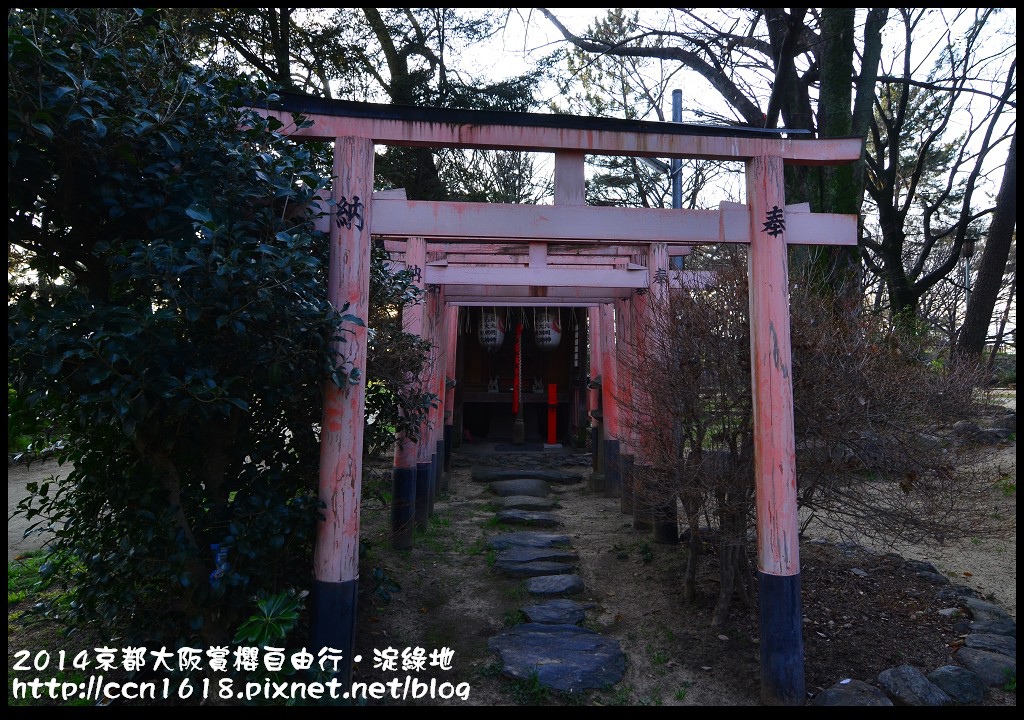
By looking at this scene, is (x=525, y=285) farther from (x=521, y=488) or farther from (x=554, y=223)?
(x=521, y=488)

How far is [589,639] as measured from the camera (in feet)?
16.1

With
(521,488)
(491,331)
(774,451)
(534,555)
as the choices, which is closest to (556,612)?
(534,555)

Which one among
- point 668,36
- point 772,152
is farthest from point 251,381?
point 668,36

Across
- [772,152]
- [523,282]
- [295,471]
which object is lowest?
[295,471]

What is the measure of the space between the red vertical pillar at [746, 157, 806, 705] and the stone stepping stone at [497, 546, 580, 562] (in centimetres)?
284

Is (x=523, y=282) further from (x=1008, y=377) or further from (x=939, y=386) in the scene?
(x=1008, y=377)

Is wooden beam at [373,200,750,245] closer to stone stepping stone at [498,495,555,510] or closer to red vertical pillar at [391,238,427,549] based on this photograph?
red vertical pillar at [391,238,427,549]

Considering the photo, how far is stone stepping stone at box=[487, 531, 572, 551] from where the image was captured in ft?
23.6

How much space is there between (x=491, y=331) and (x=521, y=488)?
395 centimetres

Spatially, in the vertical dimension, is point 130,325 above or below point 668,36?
below

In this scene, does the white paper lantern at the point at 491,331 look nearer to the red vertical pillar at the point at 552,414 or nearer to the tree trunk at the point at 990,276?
the red vertical pillar at the point at 552,414

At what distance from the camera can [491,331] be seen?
13117mm
